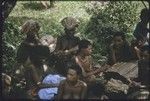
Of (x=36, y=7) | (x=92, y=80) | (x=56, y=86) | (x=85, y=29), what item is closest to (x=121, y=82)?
(x=92, y=80)

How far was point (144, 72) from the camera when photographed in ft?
30.8

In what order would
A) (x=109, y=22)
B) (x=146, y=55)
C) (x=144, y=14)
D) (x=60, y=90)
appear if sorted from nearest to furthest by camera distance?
1. (x=60, y=90)
2. (x=146, y=55)
3. (x=144, y=14)
4. (x=109, y=22)

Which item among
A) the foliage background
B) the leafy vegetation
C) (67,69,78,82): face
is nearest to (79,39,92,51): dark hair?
(67,69,78,82): face

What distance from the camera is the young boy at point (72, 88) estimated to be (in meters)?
8.74

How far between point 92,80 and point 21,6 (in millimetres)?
6745

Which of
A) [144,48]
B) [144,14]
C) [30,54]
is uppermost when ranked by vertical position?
[144,14]

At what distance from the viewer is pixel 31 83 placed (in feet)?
31.6

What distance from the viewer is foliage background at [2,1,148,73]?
39.8 ft

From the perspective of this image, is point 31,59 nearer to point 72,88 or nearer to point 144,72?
point 72,88

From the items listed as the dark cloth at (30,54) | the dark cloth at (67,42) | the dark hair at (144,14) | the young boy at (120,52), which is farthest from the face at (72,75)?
the dark hair at (144,14)

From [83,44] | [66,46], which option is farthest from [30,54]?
[83,44]

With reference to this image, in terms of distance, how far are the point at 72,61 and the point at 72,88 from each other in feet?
3.32

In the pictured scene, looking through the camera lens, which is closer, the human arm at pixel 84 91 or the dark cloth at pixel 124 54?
the human arm at pixel 84 91

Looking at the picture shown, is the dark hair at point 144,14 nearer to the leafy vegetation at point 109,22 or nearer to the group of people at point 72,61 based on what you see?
the group of people at point 72,61
